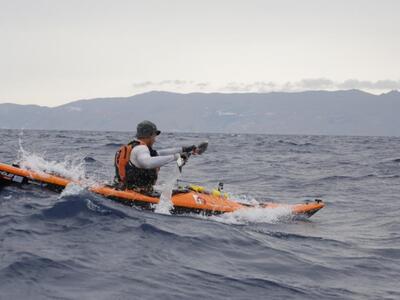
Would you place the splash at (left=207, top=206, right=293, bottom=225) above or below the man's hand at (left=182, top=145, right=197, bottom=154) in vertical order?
below

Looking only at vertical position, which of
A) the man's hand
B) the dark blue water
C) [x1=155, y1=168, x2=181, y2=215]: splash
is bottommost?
the dark blue water

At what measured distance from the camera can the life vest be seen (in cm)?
968

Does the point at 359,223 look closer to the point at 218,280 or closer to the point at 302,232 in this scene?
the point at 302,232

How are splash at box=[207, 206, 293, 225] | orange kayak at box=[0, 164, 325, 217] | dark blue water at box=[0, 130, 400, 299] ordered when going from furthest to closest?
splash at box=[207, 206, 293, 225]
orange kayak at box=[0, 164, 325, 217]
dark blue water at box=[0, 130, 400, 299]

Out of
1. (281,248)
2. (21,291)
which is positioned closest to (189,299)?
(21,291)

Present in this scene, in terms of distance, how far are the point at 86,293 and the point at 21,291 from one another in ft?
2.01

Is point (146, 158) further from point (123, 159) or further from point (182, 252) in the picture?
point (182, 252)

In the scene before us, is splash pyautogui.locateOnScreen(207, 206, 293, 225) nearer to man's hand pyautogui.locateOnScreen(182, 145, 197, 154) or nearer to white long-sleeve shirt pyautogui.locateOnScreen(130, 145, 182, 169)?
man's hand pyautogui.locateOnScreen(182, 145, 197, 154)

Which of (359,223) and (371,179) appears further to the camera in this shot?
(371,179)

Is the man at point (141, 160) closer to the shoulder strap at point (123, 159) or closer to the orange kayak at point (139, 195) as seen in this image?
the shoulder strap at point (123, 159)

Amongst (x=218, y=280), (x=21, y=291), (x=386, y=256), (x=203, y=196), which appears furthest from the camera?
(x=203, y=196)

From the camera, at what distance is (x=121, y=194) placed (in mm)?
9617

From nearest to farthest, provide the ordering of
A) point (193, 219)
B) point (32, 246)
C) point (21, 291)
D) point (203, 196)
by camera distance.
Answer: point (21, 291), point (32, 246), point (193, 219), point (203, 196)

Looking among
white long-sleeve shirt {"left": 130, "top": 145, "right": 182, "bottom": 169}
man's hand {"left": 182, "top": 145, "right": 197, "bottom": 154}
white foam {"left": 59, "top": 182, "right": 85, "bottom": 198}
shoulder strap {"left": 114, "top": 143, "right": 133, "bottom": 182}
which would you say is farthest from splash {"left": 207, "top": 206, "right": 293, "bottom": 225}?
white foam {"left": 59, "top": 182, "right": 85, "bottom": 198}
